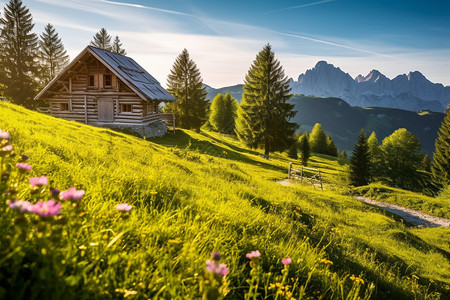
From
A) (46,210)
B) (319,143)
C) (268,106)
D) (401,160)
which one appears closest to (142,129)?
(268,106)

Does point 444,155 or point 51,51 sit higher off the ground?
point 51,51

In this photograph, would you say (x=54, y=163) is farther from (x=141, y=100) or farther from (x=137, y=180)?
(x=141, y=100)

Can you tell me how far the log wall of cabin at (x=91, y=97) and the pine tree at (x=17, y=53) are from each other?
18.0 meters

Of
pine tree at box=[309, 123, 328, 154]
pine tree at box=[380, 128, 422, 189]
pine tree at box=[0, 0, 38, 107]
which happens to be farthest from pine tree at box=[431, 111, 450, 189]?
pine tree at box=[0, 0, 38, 107]

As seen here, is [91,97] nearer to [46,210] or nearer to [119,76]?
[119,76]

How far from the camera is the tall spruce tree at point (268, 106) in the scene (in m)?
35.4

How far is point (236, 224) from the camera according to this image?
3.48 meters

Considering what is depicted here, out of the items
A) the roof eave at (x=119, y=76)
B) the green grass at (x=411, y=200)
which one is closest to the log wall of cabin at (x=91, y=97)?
the roof eave at (x=119, y=76)

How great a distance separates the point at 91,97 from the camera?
26.3m

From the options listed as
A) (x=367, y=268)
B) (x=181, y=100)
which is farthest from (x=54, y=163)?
(x=181, y=100)

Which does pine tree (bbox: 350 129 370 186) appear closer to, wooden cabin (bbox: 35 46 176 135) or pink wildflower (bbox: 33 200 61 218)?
wooden cabin (bbox: 35 46 176 135)

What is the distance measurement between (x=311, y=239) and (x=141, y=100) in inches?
946

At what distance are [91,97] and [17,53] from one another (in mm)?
24201

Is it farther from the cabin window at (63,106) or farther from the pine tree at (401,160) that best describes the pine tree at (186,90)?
the pine tree at (401,160)
